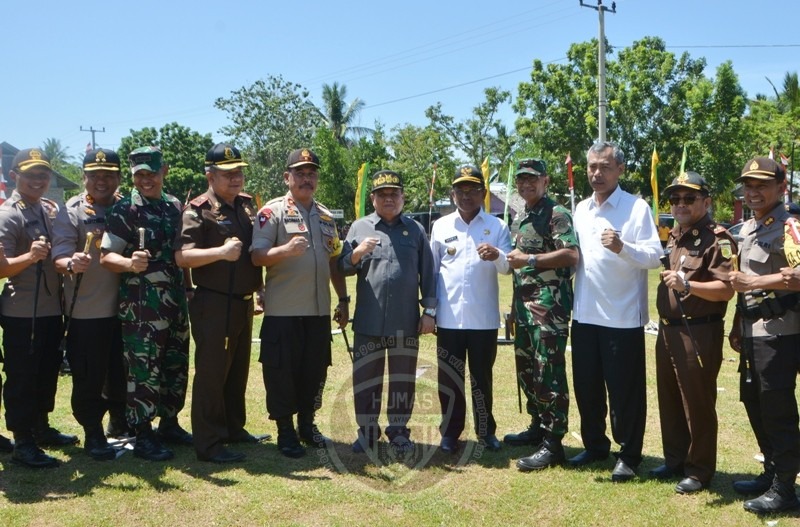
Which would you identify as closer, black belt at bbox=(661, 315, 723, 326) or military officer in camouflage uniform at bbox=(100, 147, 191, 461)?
black belt at bbox=(661, 315, 723, 326)

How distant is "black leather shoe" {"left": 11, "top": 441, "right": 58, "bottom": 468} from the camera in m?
5.07

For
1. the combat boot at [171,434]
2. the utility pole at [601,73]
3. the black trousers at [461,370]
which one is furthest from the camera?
the utility pole at [601,73]

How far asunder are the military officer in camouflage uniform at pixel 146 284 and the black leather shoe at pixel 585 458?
3.11 meters

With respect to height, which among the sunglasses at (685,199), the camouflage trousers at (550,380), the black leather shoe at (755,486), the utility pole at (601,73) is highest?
the utility pole at (601,73)

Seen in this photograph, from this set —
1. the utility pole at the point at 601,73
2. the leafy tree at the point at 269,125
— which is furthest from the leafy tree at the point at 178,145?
the utility pole at the point at 601,73

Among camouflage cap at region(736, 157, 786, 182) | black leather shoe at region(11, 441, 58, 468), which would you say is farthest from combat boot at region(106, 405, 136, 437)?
camouflage cap at region(736, 157, 786, 182)

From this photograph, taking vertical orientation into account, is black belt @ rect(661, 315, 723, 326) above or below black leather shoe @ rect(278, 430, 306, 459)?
above

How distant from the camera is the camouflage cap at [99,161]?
5.39 m

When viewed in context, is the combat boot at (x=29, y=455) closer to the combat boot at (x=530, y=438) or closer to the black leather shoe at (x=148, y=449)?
the black leather shoe at (x=148, y=449)

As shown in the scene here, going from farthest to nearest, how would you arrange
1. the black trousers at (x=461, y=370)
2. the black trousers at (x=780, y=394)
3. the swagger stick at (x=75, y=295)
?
1. the black trousers at (x=461, y=370)
2. the swagger stick at (x=75, y=295)
3. the black trousers at (x=780, y=394)

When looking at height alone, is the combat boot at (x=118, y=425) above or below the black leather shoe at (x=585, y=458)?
above

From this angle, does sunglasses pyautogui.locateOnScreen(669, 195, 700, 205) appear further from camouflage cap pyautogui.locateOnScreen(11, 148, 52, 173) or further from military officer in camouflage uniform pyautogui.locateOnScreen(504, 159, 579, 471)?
camouflage cap pyautogui.locateOnScreen(11, 148, 52, 173)

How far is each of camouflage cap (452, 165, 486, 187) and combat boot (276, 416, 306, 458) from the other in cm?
234

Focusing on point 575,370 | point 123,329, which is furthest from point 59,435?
point 575,370
